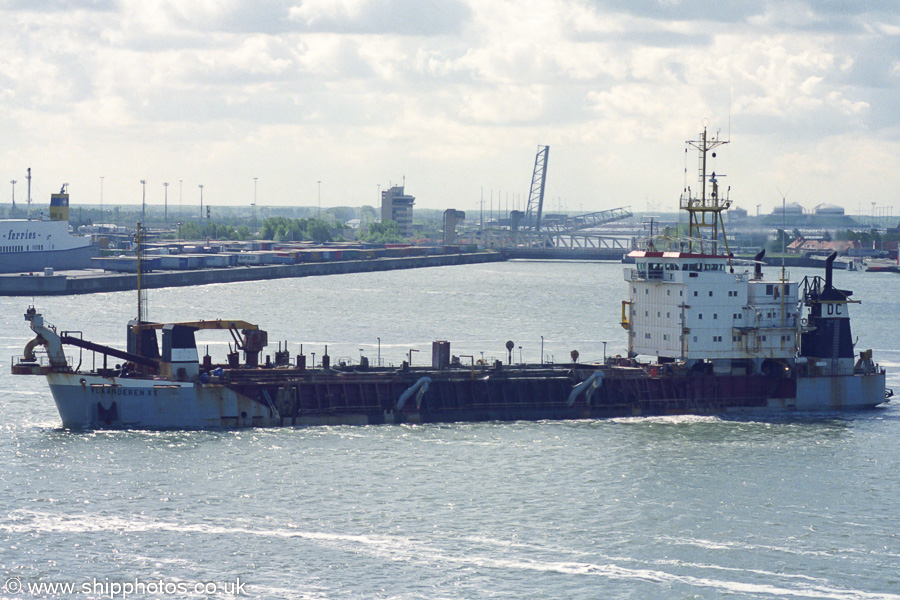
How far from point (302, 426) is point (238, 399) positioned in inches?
95.2

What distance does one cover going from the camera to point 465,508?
33219 mm

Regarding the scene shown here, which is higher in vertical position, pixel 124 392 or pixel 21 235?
pixel 21 235

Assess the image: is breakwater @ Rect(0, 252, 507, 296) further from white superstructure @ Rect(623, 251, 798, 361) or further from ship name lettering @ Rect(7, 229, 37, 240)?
white superstructure @ Rect(623, 251, 798, 361)

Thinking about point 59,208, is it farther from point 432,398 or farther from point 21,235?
point 432,398

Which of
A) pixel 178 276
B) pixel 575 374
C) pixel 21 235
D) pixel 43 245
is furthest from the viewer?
pixel 178 276

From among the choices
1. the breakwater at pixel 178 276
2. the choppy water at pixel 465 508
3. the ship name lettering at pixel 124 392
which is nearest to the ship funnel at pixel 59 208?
the breakwater at pixel 178 276

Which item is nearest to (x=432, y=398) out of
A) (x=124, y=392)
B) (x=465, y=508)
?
A: (x=124, y=392)

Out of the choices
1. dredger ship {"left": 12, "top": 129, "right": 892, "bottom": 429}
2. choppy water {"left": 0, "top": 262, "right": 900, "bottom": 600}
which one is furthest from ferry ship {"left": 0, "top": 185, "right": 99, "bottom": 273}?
dredger ship {"left": 12, "top": 129, "right": 892, "bottom": 429}

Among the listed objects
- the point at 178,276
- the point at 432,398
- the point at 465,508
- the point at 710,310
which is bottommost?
the point at 465,508

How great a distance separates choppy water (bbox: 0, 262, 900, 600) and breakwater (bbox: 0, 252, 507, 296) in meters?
A: 56.6

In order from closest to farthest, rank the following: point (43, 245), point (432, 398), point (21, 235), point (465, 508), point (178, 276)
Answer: point (465, 508) < point (432, 398) < point (21, 235) < point (43, 245) < point (178, 276)

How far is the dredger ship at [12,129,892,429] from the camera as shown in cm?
4141

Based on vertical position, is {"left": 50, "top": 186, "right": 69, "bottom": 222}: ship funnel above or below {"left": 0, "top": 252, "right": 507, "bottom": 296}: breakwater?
above

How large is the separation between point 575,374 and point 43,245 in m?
84.5
